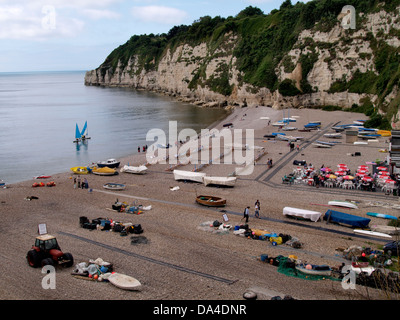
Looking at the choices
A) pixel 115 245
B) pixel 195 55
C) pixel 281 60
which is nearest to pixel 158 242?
pixel 115 245

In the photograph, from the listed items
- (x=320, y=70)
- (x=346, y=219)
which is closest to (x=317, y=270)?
(x=346, y=219)

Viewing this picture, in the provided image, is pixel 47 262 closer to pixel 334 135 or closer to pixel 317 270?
pixel 317 270

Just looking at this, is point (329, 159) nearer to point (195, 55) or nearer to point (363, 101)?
point (363, 101)

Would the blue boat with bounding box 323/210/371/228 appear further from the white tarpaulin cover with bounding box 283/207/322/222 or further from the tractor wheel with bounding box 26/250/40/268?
the tractor wheel with bounding box 26/250/40/268

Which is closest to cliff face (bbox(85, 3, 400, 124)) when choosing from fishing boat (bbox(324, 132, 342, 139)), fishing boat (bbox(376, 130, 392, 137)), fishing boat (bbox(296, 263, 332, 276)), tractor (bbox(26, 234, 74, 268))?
fishing boat (bbox(376, 130, 392, 137))

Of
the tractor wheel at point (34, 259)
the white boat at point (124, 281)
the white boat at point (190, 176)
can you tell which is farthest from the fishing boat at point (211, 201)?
the tractor wheel at point (34, 259)

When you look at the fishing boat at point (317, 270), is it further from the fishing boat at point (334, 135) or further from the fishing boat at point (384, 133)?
the fishing boat at point (334, 135)
